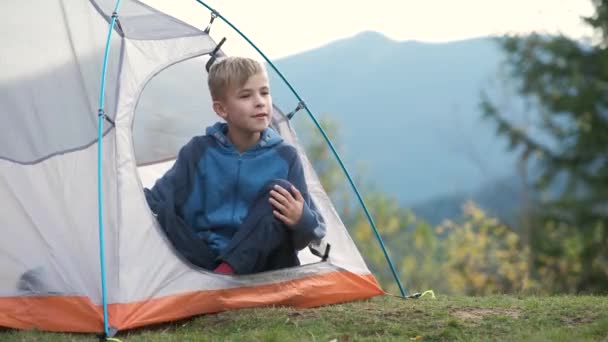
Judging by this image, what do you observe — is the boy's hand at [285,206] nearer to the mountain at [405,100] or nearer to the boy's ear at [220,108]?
the boy's ear at [220,108]

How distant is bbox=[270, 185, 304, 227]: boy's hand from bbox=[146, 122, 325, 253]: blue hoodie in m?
0.14

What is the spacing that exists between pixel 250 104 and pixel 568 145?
1608 centimetres

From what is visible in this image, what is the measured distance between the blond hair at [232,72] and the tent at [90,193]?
10.5 inches

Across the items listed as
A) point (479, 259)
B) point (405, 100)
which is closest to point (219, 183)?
point (479, 259)

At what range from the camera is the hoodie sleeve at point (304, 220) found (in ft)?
15.2

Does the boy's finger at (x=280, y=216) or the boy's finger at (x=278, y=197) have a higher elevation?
the boy's finger at (x=278, y=197)

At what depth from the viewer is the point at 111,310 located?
4199 mm

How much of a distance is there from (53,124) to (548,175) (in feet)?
53.2

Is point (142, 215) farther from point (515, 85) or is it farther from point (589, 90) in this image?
point (515, 85)

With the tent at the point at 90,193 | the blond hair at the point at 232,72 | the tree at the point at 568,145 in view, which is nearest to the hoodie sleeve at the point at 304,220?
the tent at the point at 90,193

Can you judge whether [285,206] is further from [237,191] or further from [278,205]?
[237,191]

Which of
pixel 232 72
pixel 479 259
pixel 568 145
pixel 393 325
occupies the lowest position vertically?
pixel 479 259

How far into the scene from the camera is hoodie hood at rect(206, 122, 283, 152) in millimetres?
4852

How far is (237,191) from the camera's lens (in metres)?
4.80
